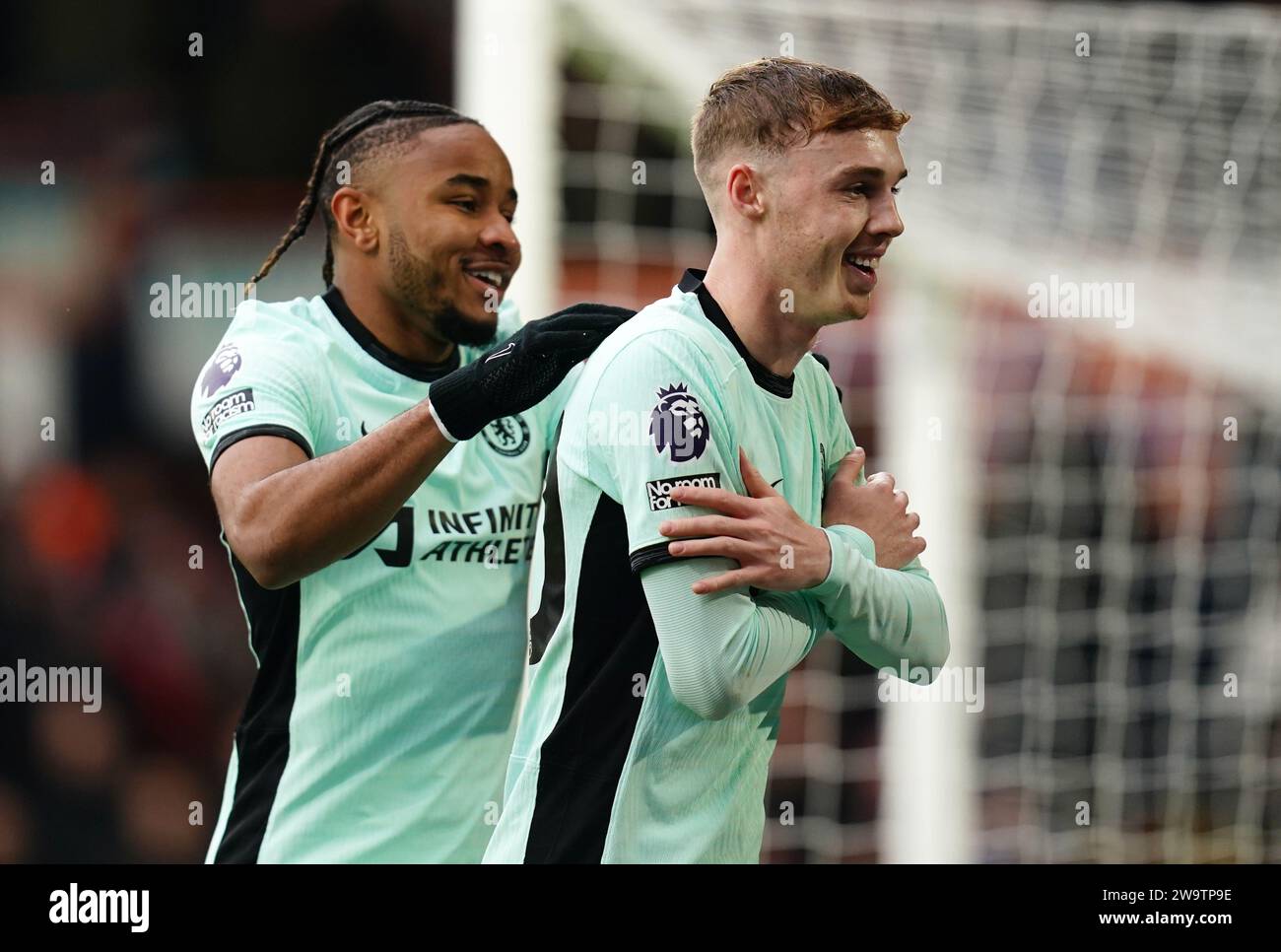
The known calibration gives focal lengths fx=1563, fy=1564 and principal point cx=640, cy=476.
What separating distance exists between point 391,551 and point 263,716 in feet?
1.29

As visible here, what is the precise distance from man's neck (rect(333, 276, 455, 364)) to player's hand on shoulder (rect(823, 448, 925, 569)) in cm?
83

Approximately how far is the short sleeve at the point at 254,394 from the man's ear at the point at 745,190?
85 centimetres

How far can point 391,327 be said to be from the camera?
2.91 meters

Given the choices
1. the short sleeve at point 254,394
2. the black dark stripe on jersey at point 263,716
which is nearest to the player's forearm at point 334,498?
the short sleeve at point 254,394

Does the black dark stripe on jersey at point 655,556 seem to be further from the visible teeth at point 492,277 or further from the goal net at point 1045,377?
the goal net at point 1045,377

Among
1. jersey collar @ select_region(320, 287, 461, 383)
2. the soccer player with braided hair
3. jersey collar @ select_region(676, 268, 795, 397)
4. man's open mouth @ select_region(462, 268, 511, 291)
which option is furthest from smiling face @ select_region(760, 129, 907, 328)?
jersey collar @ select_region(320, 287, 461, 383)

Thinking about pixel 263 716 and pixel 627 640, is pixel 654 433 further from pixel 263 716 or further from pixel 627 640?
pixel 263 716

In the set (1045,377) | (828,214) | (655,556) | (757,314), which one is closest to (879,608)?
(655,556)

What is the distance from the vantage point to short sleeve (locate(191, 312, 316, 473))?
2633 millimetres

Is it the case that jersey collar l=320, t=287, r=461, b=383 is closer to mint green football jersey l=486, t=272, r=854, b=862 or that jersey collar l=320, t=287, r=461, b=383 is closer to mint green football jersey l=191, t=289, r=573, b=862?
mint green football jersey l=191, t=289, r=573, b=862

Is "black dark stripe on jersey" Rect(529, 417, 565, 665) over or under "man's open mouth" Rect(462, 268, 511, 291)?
under

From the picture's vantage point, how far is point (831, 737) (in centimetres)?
630

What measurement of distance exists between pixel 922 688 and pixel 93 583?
3.66 metres

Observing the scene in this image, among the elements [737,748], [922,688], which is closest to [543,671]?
[737,748]
